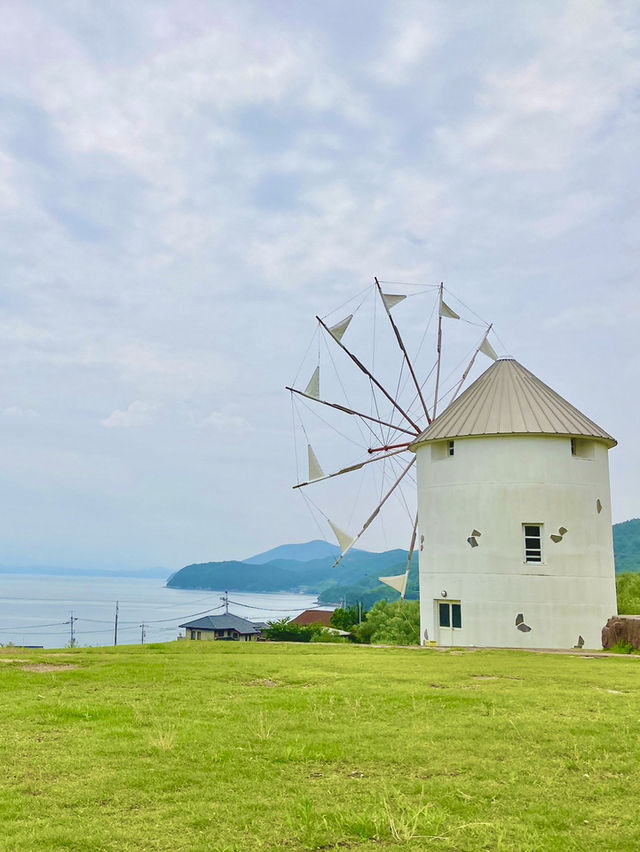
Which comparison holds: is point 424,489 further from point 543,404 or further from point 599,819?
point 599,819

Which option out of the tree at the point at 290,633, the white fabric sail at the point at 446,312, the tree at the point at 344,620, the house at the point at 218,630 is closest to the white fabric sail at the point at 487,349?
the white fabric sail at the point at 446,312

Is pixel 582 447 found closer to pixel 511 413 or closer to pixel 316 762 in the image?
pixel 511 413

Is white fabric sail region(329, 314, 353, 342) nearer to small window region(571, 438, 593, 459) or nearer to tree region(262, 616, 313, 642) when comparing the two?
small window region(571, 438, 593, 459)

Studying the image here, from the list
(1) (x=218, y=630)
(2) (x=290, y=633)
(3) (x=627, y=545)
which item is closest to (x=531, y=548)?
(2) (x=290, y=633)

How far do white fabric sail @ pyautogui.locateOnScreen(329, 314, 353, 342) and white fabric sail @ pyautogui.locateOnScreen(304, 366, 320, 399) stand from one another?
6.32ft

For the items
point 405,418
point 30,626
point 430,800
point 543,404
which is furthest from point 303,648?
point 30,626

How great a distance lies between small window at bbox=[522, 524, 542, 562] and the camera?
993 inches

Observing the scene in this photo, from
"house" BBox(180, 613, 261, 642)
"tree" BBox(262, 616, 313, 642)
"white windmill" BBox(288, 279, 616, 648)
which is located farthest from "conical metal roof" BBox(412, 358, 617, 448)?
"house" BBox(180, 613, 261, 642)

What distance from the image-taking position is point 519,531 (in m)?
25.2

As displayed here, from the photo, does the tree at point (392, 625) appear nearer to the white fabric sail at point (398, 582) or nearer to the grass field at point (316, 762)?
the white fabric sail at point (398, 582)

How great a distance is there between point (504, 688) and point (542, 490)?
13953 millimetres

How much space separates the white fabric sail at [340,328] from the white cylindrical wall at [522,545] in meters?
10.1

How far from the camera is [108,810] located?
6031 millimetres

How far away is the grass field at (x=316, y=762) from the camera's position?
18.3ft
